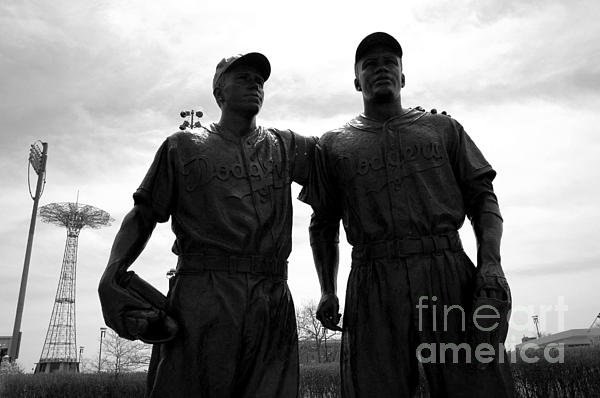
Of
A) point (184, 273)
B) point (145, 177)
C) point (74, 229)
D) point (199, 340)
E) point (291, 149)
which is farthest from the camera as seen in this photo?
point (74, 229)

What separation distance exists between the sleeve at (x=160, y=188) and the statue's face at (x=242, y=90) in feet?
1.82

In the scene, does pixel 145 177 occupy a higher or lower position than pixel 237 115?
lower

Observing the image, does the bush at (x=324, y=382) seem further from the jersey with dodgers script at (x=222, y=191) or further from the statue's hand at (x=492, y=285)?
the jersey with dodgers script at (x=222, y=191)

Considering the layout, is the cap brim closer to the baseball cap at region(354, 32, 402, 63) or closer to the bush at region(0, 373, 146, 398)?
the baseball cap at region(354, 32, 402, 63)

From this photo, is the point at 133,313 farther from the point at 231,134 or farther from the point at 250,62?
the point at 250,62

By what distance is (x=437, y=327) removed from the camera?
10.9 feet

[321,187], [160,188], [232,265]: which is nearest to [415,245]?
[321,187]

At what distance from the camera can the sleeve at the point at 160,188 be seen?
140 inches

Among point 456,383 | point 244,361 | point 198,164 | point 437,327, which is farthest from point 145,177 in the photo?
point 456,383

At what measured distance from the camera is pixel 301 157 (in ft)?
12.9

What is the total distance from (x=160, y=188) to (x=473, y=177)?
6.96 ft

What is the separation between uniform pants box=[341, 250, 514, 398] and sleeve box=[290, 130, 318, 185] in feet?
2.92

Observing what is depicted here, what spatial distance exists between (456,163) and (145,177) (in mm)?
2158

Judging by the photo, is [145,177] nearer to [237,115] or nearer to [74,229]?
[237,115]
